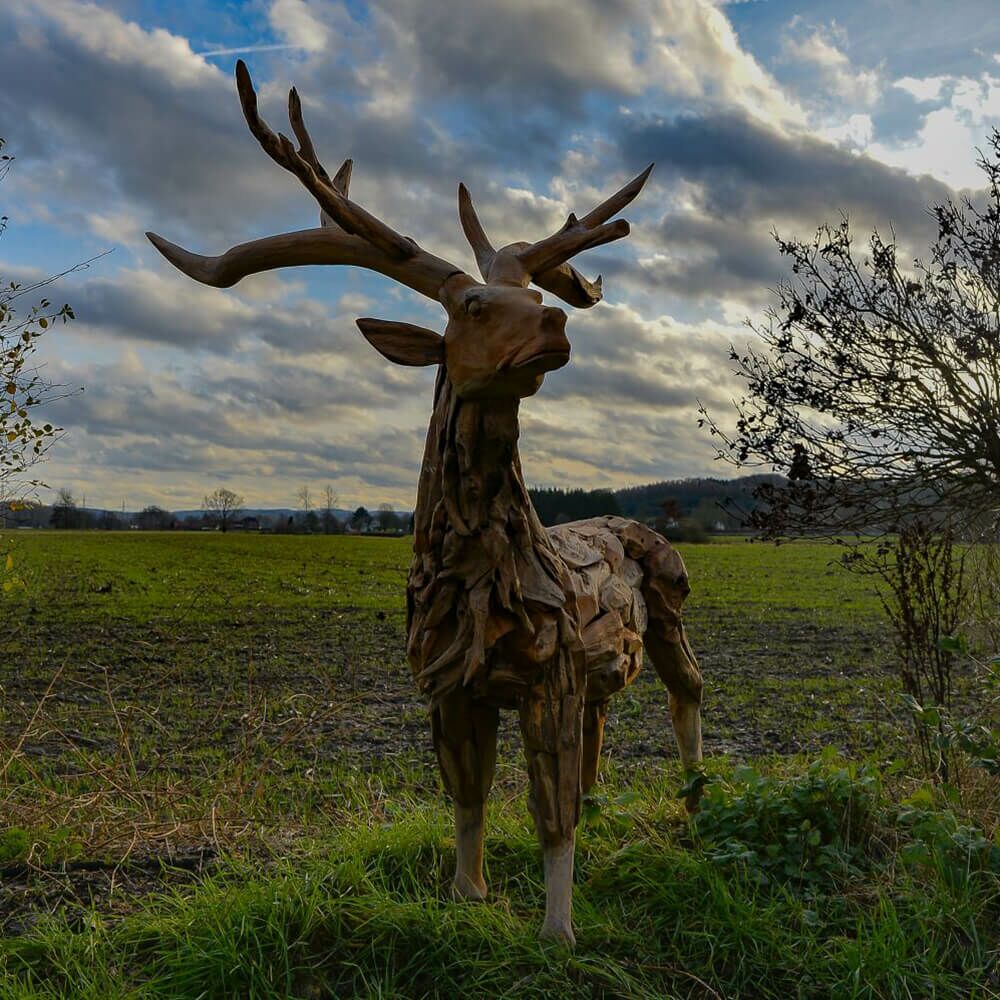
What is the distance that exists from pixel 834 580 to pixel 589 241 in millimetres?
20578

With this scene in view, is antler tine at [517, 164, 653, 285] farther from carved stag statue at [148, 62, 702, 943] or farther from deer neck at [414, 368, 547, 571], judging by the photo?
deer neck at [414, 368, 547, 571]

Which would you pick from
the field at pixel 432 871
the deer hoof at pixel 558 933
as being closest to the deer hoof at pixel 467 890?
the field at pixel 432 871

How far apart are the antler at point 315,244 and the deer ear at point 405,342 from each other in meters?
0.29

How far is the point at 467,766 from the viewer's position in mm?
3625

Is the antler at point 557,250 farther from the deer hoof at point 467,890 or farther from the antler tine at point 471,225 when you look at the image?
the deer hoof at point 467,890

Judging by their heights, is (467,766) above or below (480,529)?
below

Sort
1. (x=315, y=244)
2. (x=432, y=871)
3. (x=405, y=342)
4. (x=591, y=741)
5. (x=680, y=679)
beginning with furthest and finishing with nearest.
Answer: (x=680, y=679)
(x=591, y=741)
(x=432, y=871)
(x=315, y=244)
(x=405, y=342)

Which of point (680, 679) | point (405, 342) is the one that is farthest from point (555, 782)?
point (405, 342)

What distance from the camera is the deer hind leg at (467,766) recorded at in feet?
11.6

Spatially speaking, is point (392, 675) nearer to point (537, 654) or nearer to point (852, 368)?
point (852, 368)

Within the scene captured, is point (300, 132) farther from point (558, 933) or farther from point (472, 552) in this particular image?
point (558, 933)

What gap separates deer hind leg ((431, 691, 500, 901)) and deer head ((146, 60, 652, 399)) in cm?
135

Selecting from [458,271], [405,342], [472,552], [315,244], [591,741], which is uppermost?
[315,244]

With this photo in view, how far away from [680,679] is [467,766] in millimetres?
1778
